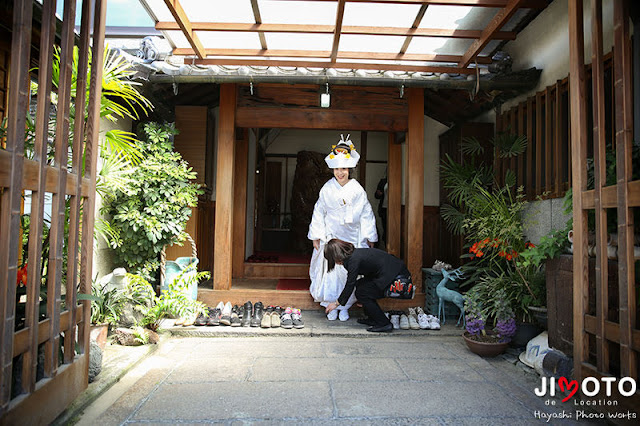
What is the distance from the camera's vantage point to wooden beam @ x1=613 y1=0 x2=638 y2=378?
255 centimetres

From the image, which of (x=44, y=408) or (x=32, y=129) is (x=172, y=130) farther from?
(x=44, y=408)

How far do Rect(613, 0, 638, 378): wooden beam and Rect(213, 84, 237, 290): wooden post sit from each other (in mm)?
4698

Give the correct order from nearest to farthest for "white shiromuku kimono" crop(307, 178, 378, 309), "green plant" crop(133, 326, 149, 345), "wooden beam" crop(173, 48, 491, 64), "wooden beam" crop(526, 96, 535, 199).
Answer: "green plant" crop(133, 326, 149, 345)
"wooden beam" crop(173, 48, 491, 64)
"wooden beam" crop(526, 96, 535, 199)
"white shiromuku kimono" crop(307, 178, 378, 309)

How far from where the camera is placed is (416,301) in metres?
6.08

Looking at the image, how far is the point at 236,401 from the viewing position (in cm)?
314

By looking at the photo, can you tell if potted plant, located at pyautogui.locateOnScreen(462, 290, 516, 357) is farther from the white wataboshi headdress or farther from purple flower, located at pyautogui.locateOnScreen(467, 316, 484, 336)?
the white wataboshi headdress

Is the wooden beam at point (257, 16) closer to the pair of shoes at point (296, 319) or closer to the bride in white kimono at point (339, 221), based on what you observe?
the bride in white kimono at point (339, 221)

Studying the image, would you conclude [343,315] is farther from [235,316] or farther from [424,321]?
[235,316]

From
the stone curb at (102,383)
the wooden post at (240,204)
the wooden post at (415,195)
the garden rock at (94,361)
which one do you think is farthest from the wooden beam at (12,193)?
the wooden post at (240,204)

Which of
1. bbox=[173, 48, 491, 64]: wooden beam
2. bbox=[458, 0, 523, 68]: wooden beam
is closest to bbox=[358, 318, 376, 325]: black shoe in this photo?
bbox=[173, 48, 491, 64]: wooden beam

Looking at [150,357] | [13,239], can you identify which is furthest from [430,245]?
[13,239]

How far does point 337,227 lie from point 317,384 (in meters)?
2.88

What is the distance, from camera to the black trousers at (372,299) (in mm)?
5273

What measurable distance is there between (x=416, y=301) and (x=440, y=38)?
3504mm
